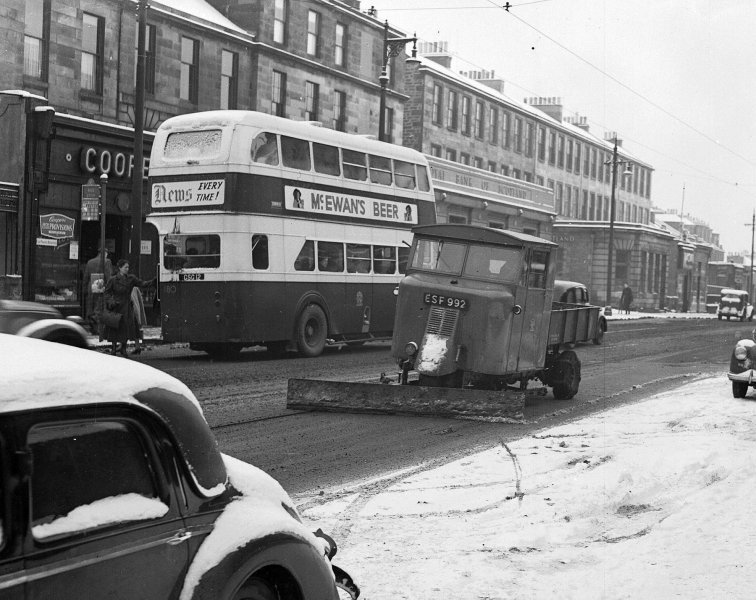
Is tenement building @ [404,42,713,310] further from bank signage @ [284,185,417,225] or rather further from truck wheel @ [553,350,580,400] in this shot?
truck wheel @ [553,350,580,400]

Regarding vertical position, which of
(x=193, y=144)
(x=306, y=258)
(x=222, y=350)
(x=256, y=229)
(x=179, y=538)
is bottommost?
(x=222, y=350)

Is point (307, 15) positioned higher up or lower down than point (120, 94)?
higher up

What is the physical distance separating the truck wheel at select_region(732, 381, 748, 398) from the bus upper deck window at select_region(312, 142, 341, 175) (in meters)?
9.55

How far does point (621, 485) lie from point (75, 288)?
2080cm

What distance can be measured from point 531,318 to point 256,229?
7.42 m

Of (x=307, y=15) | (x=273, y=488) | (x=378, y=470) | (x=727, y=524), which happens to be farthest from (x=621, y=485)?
(x=307, y=15)

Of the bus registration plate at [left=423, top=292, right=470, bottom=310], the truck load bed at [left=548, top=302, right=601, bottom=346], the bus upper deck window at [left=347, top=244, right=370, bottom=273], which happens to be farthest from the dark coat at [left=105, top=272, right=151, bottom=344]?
the truck load bed at [left=548, top=302, right=601, bottom=346]

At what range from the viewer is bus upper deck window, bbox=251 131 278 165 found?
1939cm

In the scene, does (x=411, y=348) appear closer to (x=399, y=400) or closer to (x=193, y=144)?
(x=399, y=400)

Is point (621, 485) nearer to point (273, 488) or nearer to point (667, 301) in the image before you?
point (273, 488)

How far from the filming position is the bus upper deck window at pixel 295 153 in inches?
794

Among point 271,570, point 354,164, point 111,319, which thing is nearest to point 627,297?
point 354,164

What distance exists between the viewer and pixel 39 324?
32.6 ft

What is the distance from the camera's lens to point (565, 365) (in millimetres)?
15305
